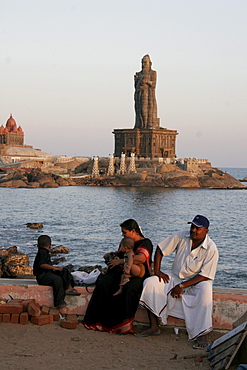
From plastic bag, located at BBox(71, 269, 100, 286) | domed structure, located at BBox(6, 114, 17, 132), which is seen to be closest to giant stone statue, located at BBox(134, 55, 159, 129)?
domed structure, located at BBox(6, 114, 17, 132)

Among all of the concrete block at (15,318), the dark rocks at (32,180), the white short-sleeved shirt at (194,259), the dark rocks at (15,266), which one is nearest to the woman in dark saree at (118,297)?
the white short-sleeved shirt at (194,259)

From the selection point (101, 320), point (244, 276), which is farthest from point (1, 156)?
point (101, 320)

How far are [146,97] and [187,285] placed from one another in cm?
8654

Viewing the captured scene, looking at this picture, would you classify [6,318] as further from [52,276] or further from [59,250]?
[59,250]

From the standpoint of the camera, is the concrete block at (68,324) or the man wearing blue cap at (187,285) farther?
the concrete block at (68,324)

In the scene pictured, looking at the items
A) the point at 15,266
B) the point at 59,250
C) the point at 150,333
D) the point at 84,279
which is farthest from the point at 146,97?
the point at 150,333

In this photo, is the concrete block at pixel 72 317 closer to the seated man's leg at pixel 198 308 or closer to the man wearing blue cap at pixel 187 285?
the man wearing blue cap at pixel 187 285

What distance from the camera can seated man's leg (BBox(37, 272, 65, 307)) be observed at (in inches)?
258

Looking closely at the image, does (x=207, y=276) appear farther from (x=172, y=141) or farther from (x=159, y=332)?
(x=172, y=141)

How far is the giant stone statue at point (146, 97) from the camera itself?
90594 millimetres

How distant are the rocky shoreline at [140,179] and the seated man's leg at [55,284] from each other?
72.6m

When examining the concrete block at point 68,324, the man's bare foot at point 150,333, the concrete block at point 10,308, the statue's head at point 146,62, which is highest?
the statue's head at point 146,62

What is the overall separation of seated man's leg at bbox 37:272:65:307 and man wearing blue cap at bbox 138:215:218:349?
1.13m

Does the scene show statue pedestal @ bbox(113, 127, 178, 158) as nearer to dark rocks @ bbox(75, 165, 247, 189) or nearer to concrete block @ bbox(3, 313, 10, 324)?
dark rocks @ bbox(75, 165, 247, 189)
